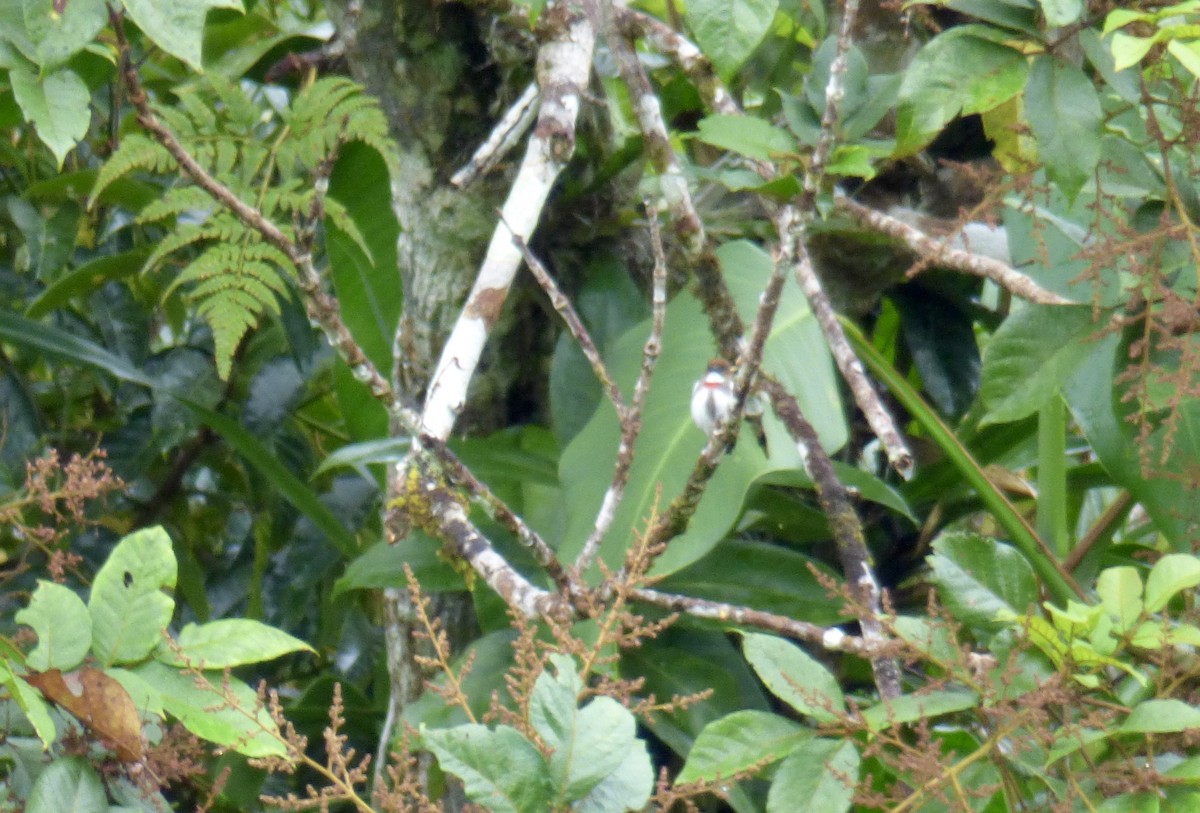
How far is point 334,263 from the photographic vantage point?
1.31 m

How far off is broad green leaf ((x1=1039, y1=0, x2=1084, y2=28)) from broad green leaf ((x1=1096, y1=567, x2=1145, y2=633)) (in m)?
0.33

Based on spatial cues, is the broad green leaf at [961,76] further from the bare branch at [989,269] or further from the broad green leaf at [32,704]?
the broad green leaf at [32,704]

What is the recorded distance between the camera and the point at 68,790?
0.70m

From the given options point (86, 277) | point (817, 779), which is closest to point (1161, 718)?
point (817, 779)

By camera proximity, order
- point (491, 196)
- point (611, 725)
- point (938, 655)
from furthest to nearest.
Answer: point (491, 196)
point (938, 655)
point (611, 725)

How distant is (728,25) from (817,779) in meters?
0.51

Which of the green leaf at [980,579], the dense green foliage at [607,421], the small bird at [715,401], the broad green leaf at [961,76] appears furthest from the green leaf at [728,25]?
the green leaf at [980,579]

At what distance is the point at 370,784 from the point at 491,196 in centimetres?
65

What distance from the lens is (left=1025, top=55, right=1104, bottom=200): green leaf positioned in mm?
796

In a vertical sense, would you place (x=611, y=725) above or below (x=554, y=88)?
below

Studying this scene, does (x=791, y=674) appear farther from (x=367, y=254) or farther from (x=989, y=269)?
(x=367, y=254)

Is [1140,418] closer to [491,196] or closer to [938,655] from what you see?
[938,655]

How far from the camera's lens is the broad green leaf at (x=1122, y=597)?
718 mm

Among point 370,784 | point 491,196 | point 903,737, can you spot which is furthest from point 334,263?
point 903,737
